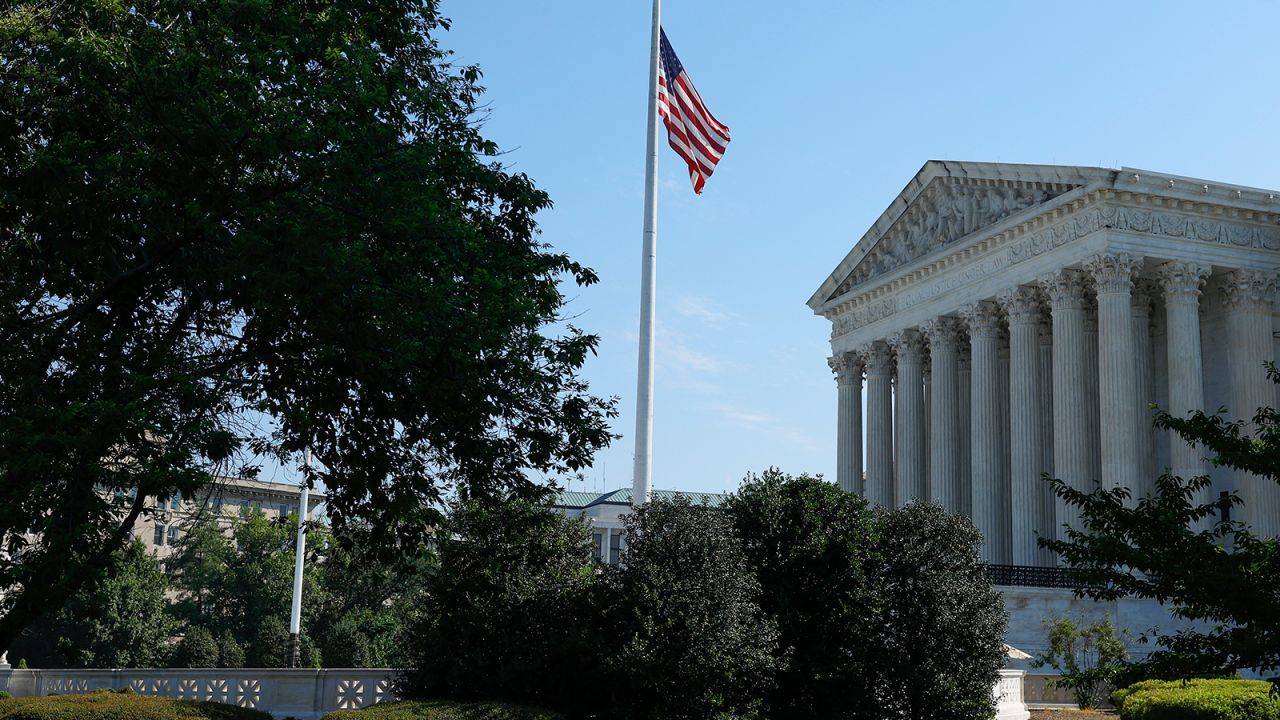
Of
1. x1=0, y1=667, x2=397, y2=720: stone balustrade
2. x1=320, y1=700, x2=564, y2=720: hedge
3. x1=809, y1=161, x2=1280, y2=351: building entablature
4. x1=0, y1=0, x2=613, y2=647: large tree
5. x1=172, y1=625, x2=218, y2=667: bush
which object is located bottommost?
x1=172, y1=625, x2=218, y2=667: bush

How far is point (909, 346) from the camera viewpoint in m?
60.2

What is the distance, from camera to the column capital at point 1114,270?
4719 cm

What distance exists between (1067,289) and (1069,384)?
3.59m

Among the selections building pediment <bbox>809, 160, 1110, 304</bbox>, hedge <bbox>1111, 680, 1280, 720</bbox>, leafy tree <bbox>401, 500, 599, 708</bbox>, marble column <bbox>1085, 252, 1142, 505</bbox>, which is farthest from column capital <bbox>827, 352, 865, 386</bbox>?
leafy tree <bbox>401, 500, 599, 708</bbox>

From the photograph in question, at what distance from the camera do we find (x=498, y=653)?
26.3 meters

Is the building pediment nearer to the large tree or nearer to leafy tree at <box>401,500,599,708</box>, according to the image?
leafy tree at <box>401,500,599,708</box>

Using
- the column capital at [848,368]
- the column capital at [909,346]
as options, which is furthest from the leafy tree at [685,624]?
the column capital at [848,368]

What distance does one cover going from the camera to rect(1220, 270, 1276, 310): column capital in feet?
159

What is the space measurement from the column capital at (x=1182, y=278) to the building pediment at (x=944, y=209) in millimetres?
4458

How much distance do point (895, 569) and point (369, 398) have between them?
13.6m

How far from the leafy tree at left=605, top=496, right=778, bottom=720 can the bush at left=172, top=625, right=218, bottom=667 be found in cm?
5854

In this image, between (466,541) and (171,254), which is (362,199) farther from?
(466,541)

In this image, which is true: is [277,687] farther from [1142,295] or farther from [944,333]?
[1142,295]

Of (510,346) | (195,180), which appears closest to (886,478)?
(510,346)
